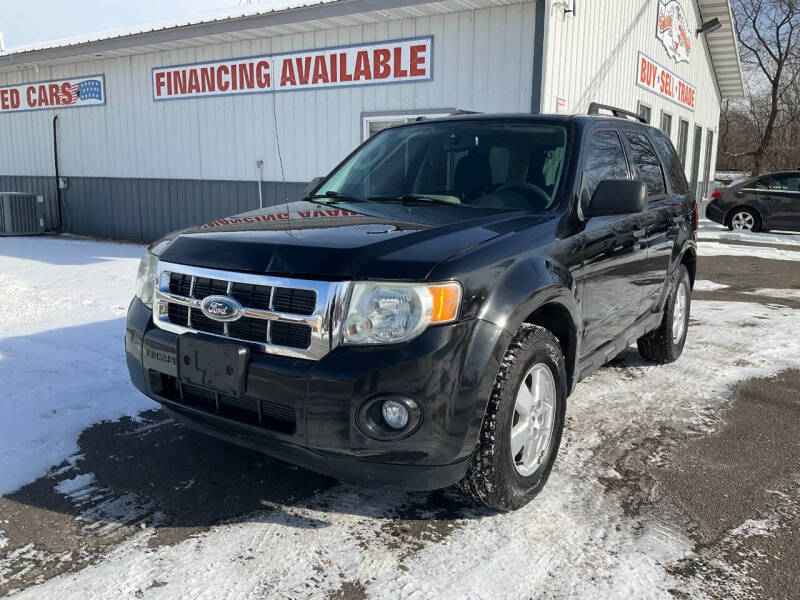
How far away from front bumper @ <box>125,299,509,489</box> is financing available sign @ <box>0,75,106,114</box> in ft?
43.4

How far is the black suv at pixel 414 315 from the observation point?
2.46 meters

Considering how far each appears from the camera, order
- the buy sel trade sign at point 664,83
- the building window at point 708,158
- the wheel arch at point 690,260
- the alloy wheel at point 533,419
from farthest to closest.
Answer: the building window at point 708,158, the buy sel trade sign at point 664,83, the wheel arch at point 690,260, the alloy wheel at point 533,419

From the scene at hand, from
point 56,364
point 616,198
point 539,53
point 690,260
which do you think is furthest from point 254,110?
point 616,198

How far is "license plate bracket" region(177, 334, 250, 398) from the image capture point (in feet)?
8.59

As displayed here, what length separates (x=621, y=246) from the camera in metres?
3.90

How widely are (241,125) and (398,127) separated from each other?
8408 mm

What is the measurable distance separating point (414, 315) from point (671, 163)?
371 centimetres

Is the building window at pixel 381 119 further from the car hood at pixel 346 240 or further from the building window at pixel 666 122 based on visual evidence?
the building window at pixel 666 122

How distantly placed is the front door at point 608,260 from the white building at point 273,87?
18.6 ft

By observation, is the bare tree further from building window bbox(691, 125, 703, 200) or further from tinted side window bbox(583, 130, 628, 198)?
tinted side window bbox(583, 130, 628, 198)

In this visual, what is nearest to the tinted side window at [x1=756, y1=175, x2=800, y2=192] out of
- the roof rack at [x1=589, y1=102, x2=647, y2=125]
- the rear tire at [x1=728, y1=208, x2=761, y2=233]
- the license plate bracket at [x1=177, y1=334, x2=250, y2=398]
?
the rear tire at [x1=728, y1=208, x2=761, y2=233]

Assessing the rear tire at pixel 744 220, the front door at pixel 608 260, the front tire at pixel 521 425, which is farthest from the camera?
the rear tire at pixel 744 220

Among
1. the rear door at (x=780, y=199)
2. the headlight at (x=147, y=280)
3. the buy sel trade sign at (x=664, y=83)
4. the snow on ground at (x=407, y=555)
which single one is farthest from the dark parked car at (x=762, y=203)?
the headlight at (x=147, y=280)

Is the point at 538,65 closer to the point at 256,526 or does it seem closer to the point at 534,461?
the point at 534,461
